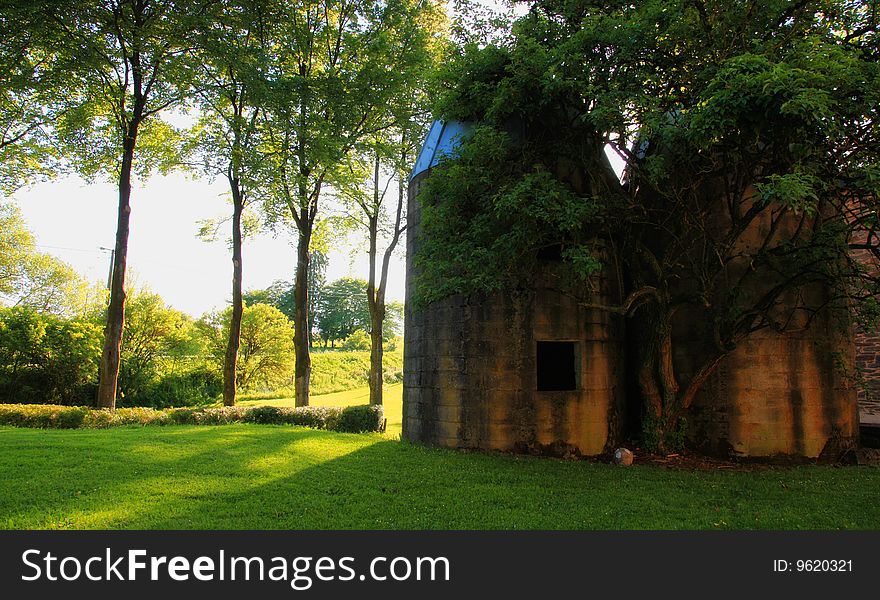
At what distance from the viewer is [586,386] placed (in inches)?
468

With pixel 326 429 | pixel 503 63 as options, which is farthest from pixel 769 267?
pixel 326 429

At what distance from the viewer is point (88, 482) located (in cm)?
820

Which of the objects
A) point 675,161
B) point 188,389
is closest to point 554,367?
point 675,161

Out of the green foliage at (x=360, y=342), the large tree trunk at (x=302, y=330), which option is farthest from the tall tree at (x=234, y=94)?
the green foliage at (x=360, y=342)

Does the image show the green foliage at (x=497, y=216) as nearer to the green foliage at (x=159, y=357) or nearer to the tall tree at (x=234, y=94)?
the tall tree at (x=234, y=94)

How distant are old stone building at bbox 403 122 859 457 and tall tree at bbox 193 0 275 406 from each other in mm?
9489

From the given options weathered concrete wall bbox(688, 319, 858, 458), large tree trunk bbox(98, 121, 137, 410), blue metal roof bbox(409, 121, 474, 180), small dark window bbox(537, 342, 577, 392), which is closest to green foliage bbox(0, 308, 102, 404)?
large tree trunk bbox(98, 121, 137, 410)

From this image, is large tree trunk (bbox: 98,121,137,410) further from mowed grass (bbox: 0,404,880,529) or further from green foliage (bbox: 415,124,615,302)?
green foliage (bbox: 415,124,615,302)

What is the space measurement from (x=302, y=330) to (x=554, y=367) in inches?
394

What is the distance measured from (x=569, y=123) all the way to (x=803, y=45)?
15.0ft

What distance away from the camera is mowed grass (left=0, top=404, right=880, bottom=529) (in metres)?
6.64

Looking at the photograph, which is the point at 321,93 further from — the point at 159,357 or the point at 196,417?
the point at 159,357

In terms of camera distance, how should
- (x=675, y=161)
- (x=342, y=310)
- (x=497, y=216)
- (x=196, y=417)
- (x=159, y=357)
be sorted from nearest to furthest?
(x=497, y=216)
(x=675, y=161)
(x=196, y=417)
(x=159, y=357)
(x=342, y=310)

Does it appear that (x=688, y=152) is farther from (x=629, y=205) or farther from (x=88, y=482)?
(x=88, y=482)
